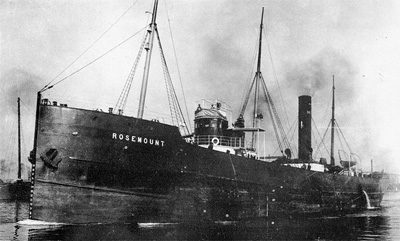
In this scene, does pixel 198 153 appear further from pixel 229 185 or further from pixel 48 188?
pixel 48 188

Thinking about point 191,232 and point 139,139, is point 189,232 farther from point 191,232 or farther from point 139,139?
point 139,139

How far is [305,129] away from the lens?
90.8 ft

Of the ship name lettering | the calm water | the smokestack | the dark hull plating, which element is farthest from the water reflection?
the smokestack

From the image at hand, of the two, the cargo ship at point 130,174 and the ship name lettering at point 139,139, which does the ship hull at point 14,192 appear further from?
the ship name lettering at point 139,139

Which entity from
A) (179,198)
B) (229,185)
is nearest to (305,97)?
(229,185)

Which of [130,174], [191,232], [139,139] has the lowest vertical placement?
[191,232]

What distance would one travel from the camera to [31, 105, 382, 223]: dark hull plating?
556 inches

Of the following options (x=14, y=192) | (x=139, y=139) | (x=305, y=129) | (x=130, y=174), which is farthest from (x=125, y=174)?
(x=14, y=192)

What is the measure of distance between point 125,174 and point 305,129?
16.5 metres

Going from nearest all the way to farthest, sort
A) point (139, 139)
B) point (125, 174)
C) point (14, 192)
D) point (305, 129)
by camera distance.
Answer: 1. point (125, 174)
2. point (139, 139)
3. point (305, 129)
4. point (14, 192)

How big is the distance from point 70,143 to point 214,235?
19.9 ft

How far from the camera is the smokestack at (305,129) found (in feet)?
89.2

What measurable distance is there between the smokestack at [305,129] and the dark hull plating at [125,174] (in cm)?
992

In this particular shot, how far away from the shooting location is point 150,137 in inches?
606
